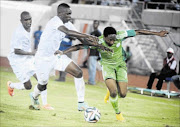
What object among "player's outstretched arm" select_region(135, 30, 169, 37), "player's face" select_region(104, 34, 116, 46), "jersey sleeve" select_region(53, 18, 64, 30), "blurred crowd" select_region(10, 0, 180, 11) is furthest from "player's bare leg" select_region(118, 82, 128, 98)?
"blurred crowd" select_region(10, 0, 180, 11)

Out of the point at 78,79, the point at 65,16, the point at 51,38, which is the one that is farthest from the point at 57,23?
the point at 78,79

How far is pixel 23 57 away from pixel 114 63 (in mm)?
1483

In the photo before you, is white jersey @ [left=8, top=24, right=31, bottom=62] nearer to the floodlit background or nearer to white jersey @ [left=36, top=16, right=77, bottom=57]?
the floodlit background

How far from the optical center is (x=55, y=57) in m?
6.13

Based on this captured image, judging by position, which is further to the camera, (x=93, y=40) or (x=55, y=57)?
(x=55, y=57)

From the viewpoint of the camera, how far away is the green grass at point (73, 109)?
6.10 metres

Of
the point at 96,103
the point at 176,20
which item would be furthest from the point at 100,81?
the point at 176,20

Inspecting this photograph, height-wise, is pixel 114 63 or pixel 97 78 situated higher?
pixel 114 63

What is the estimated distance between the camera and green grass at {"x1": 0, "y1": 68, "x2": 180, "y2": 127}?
6.10 meters

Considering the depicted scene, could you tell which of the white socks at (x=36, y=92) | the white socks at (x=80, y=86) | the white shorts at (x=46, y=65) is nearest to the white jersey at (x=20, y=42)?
the white shorts at (x=46, y=65)

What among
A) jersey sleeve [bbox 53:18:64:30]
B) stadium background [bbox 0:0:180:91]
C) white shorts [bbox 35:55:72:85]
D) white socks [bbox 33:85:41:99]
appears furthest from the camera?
stadium background [bbox 0:0:180:91]

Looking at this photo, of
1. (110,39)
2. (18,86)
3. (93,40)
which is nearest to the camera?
(93,40)

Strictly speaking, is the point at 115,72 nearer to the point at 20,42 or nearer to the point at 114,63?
the point at 114,63

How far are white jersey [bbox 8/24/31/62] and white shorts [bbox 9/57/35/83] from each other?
71 millimetres
